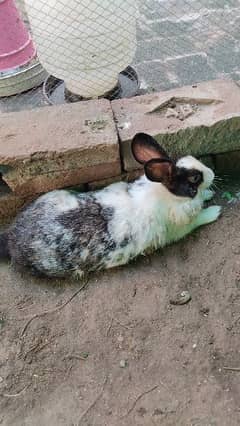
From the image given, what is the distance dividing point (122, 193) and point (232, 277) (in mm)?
775

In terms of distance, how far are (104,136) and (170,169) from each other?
1.42ft

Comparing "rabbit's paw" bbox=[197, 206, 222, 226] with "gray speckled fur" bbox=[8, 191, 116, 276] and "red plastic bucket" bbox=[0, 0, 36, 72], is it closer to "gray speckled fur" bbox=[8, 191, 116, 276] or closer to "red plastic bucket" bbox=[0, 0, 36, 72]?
"gray speckled fur" bbox=[8, 191, 116, 276]

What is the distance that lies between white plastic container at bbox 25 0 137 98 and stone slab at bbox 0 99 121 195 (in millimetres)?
473

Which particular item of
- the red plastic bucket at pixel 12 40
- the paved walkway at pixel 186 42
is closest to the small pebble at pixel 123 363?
the paved walkway at pixel 186 42

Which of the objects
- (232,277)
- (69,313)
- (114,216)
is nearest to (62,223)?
(114,216)

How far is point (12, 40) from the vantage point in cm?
429

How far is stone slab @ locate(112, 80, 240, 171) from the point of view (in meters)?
2.93

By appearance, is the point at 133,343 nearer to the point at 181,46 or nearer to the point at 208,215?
the point at 208,215

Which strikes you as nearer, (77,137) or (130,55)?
(77,137)

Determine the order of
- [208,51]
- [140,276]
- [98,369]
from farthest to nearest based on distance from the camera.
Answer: [208,51]
[140,276]
[98,369]

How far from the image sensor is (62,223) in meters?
2.87

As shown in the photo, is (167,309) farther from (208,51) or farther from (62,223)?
(208,51)

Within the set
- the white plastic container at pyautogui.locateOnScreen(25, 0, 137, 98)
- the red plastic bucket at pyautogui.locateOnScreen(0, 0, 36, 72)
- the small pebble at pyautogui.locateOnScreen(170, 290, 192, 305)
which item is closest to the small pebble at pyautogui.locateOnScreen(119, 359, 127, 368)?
the small pebble at pyautogui.locateOnScreen(170, 290, 192, 305)

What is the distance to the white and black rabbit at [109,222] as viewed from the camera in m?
2.84
